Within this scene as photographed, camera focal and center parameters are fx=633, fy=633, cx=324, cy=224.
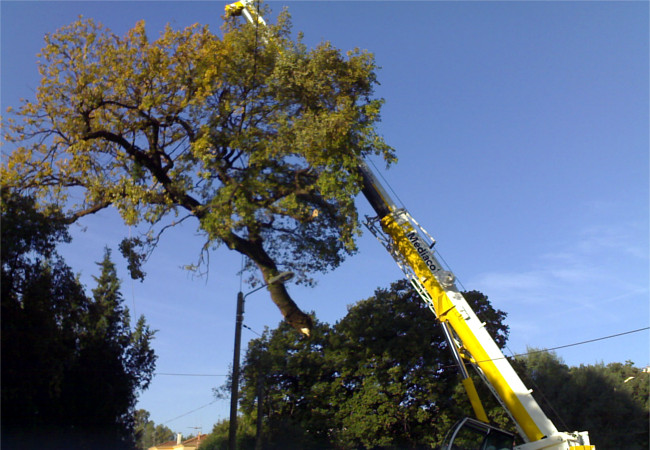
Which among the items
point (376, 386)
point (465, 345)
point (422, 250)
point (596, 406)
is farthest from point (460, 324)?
point (596, 406)

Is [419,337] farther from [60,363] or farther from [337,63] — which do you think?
[60,363]

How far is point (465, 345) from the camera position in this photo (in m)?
18.0

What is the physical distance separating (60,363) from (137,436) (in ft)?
29.8

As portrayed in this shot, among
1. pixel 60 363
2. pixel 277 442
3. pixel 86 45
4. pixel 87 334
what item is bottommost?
pixel 277 442

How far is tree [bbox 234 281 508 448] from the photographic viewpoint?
2742cm

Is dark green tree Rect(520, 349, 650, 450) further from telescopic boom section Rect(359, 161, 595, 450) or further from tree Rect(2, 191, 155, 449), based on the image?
tree Rect(2, 191, 155, 449)

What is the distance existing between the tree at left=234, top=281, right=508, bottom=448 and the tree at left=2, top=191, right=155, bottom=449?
29.5 feet

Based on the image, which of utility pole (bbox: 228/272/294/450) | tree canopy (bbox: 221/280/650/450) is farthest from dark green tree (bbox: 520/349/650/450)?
utility pole (bbox: 228/272/294/450)

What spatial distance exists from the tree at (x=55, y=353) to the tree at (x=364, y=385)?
898 centimetres

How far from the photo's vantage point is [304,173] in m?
19.5

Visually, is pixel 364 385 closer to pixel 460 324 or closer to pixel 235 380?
pixel 460 324

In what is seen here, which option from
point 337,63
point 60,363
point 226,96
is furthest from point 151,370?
point 337,63

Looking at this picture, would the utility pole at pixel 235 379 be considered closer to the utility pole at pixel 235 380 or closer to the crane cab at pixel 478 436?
the utility pole at pixel 235 380

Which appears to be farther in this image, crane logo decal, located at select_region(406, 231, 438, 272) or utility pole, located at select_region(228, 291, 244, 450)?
crane logo decal, located at select_region(406, 231, 438, 272)
